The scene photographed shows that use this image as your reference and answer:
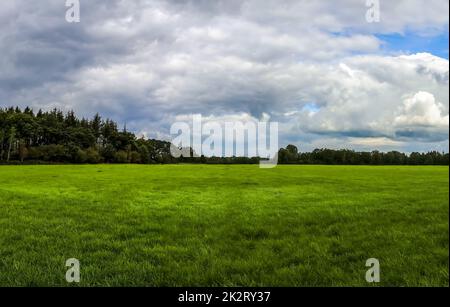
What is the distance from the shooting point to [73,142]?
13750 cm

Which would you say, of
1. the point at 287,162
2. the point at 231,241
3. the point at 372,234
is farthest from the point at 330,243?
the point at 287,162

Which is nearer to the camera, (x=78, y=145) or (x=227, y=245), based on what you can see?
(x=227, y=245)

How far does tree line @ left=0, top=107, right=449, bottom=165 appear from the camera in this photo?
11708cm

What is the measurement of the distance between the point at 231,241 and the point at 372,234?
4.01 metres

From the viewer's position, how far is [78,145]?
13700 cm

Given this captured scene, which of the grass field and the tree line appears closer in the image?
the grass field

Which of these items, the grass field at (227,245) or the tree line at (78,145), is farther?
the tree line at (78,145)

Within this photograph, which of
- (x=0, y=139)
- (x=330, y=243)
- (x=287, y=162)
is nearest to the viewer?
(x=330, y=243)

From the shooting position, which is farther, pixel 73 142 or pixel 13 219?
pixel 73 142

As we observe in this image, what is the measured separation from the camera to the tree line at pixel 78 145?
11708 centimetres

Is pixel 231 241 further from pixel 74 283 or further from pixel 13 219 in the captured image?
pixel 13 219

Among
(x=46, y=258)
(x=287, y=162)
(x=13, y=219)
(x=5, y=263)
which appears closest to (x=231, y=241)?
(x=46, y=258)

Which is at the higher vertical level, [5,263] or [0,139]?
[0,139]
